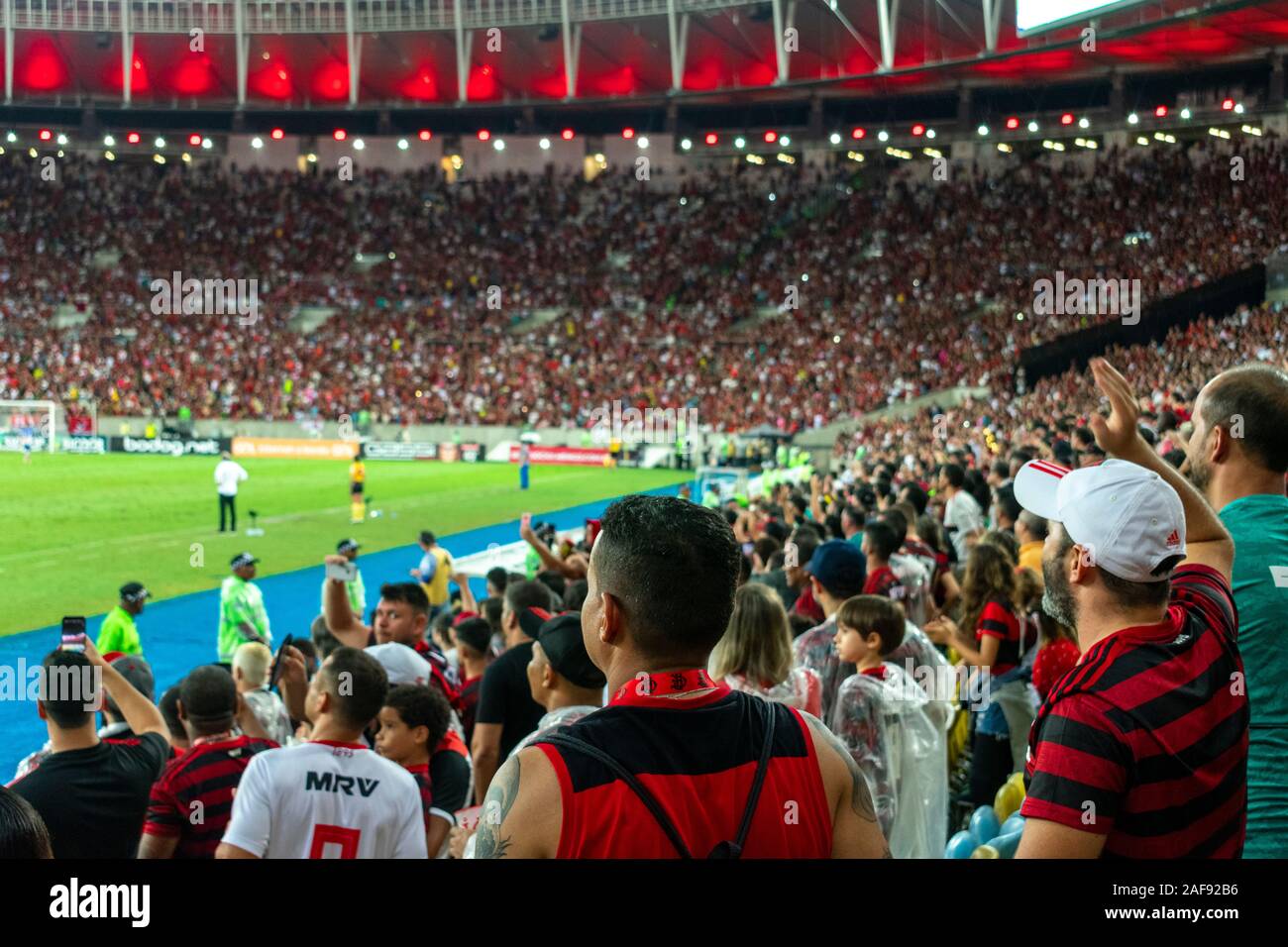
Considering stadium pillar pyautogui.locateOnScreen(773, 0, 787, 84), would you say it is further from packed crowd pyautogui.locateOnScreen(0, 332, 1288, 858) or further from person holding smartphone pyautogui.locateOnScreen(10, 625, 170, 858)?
person holding smartphone pyautogui.locateOnScreen(10, 625, 170, 858)

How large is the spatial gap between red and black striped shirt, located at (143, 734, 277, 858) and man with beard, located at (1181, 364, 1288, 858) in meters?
3.39

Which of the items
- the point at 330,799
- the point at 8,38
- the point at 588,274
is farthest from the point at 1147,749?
the point at 8,38

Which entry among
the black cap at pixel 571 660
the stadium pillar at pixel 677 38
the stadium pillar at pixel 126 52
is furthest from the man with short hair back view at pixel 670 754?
the stadium pillar at pixel 126 52

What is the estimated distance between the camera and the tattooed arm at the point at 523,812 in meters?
2.07

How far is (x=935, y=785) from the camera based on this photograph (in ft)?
17.4

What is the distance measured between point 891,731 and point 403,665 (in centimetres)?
263

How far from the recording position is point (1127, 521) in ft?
8.54

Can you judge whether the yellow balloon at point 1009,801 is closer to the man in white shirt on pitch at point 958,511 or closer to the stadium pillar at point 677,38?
the man in white shirt on pitch at point 958,511

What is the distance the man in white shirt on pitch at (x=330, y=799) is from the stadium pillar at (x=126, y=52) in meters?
51.5

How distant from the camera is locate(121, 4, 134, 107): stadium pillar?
159 feet

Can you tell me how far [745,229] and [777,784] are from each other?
5274cm

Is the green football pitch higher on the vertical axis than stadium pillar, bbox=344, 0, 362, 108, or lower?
lower

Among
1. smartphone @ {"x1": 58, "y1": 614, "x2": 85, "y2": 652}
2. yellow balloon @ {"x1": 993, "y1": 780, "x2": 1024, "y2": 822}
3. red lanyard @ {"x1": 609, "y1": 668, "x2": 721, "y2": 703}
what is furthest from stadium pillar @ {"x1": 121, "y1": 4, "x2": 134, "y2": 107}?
red lanyard @ {"x1": 609, "y1": 668, "x2": 721, "y2": 703}
